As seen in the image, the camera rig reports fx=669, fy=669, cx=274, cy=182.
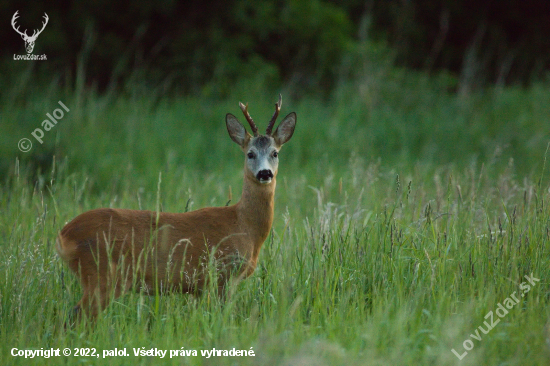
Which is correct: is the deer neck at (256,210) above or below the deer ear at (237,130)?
below

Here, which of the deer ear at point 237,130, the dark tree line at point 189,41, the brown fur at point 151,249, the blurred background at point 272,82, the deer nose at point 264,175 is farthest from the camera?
the dark tree line at point 189,41

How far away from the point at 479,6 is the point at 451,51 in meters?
1.11

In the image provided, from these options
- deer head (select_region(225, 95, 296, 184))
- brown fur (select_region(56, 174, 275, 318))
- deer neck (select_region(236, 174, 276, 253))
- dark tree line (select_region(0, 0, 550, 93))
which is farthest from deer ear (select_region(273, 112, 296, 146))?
dark tree line (select_region(0, 0, 550, 93))

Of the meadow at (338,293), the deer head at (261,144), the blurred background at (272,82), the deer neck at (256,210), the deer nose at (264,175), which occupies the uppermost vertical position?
the blurred background at (272,82)

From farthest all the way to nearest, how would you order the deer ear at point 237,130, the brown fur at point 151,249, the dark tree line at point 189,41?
the dark tree line at point 189,41
the deer ear at point 237,130
the brown fur at point 151,249

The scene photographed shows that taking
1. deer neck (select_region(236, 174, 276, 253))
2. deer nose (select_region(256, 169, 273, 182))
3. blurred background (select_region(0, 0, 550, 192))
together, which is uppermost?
blurred background (select_region(0, 0, 550, 192))

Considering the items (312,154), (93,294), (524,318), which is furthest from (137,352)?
(312,154)

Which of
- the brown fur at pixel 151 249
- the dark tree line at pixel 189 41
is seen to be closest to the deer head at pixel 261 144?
the brown fur at pixel 151 249

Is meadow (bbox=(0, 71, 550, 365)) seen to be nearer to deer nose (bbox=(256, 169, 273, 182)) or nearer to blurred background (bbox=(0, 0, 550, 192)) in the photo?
deer nose (bbox=(256, 169, 273, 182))

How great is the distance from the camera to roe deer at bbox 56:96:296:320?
374 centimetres

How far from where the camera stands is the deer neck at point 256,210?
4344mm

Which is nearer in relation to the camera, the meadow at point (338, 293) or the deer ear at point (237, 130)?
the meadow at point (338, 293)

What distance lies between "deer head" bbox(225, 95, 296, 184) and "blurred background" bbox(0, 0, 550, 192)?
2.90 m

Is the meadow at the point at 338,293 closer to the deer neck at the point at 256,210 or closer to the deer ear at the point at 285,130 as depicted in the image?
the deer neck at the point at 256,210
